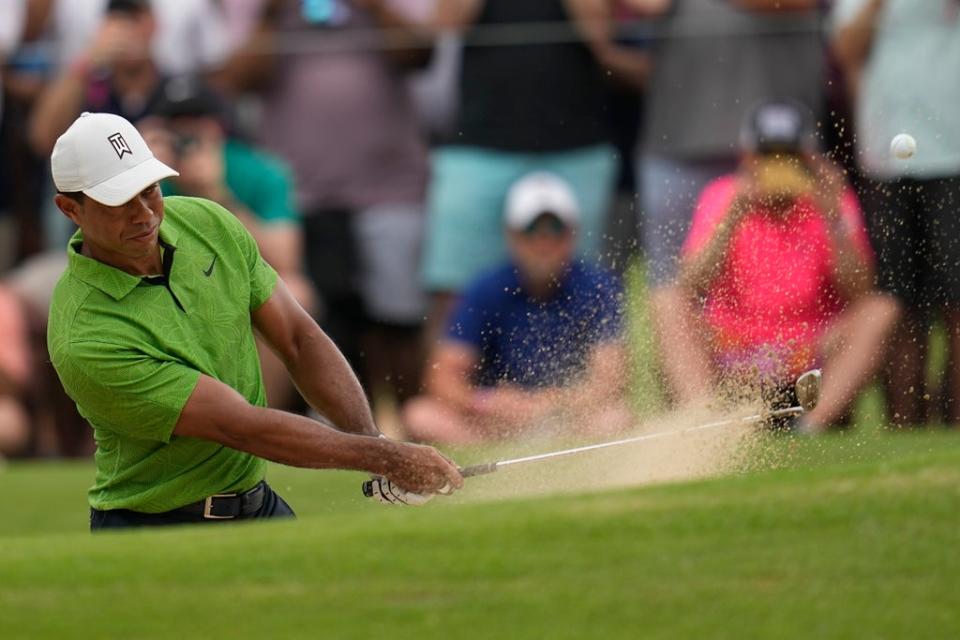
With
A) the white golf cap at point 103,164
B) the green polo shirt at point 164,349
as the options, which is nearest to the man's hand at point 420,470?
the green polo shirt at point 164,349

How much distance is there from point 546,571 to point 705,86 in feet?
14.1

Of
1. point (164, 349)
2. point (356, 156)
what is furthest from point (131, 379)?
point (356, 156)

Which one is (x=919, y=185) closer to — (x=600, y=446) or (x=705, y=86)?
(x=705, y=86)

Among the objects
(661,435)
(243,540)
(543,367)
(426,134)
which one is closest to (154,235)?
(243,540)

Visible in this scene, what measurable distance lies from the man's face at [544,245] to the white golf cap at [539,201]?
0.04 meters

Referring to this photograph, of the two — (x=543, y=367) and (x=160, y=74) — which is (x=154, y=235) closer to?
(x=543, y=367)

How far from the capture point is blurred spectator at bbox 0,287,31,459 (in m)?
10.6

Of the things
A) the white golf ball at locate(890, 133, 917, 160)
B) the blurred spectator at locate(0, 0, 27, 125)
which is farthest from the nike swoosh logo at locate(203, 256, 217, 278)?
the blurred spectator at locate(0, 0, 27, 125)

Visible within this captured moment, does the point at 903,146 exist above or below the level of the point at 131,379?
above

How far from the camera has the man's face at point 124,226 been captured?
5770 millimetres

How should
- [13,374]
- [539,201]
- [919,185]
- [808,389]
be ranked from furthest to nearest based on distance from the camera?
[13,374], [539,201], [919,185], [808,389]

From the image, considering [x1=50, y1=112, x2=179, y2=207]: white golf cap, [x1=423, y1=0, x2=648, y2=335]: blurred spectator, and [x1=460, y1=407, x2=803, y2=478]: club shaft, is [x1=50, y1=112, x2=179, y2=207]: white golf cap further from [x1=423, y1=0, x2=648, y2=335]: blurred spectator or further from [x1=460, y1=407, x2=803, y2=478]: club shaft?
[x1=423, y1=0, x2=648, y2=335]: blurred spectator

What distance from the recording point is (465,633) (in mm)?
6023

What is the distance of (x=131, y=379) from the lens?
5.69 m
